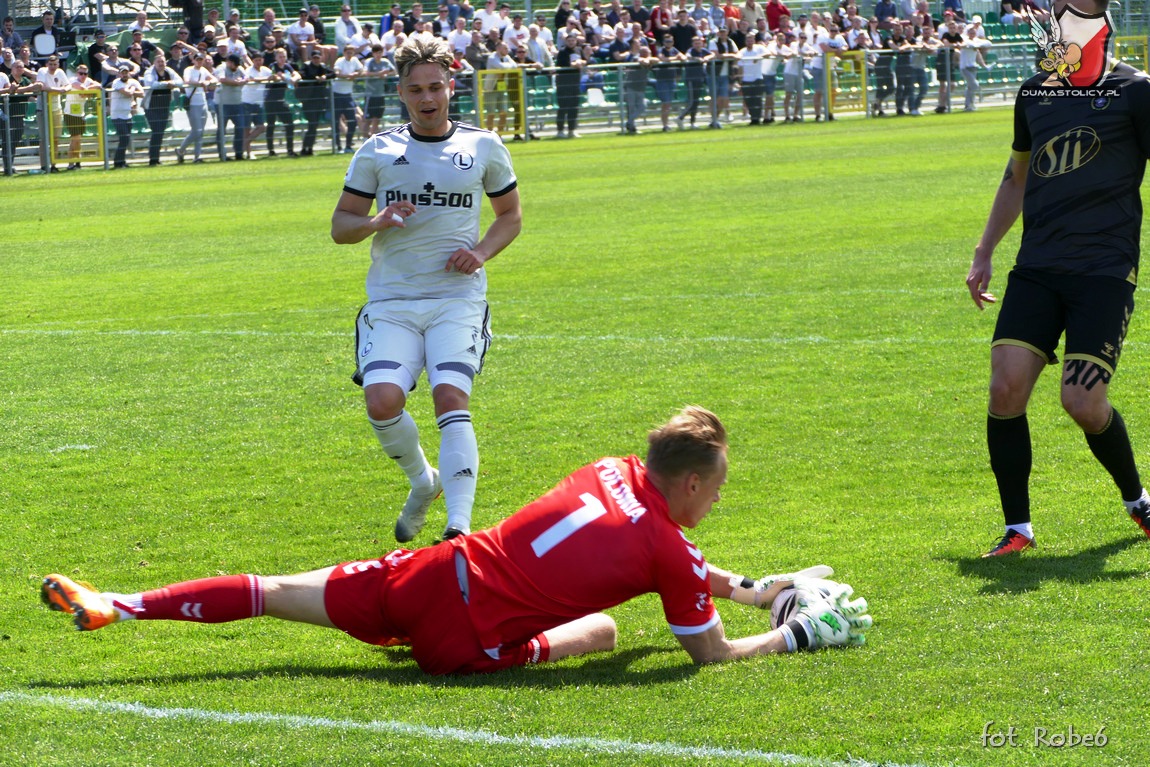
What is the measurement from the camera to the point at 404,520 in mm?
6625

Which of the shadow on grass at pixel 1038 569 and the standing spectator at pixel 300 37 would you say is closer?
the shadow on grass at pixel 1038 569

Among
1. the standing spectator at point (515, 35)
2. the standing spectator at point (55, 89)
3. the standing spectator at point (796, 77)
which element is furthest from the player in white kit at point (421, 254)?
the standing spectator at point (796, 77)

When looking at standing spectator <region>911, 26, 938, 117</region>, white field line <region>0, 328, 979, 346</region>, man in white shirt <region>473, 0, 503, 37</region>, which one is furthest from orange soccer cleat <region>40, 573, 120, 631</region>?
standing spectator <region>911, 26, 938, 117</region>

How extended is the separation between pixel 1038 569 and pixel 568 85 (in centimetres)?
3044

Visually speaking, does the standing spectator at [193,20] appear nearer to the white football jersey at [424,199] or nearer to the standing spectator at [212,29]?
the standing spectator at [212,29]

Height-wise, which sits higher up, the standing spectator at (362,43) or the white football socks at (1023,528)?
the standing spectator at (362,43)

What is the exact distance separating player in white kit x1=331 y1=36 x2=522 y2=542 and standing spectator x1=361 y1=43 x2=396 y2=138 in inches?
1015

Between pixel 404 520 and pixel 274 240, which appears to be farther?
pixel 274 240

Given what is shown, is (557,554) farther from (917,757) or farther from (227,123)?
(227,123)

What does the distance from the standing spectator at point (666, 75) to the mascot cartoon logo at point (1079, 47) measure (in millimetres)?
30243

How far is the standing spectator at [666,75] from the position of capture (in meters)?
35.8

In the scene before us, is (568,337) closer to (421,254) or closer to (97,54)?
(421,254)

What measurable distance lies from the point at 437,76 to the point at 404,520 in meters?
1.99

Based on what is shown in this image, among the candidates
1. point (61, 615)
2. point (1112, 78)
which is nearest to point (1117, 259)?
point (1112, 78)
